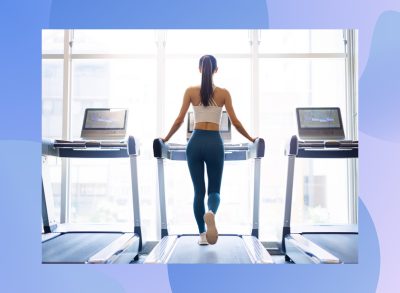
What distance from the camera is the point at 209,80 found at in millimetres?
4117

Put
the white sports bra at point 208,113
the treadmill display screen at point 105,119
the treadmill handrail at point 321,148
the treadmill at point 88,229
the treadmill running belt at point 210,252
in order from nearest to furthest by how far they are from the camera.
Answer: the treadmill running belt at point 210,252 → the white sports bra at point 208,113 → the treadmill at point 88,229 → the treadmill handrail at point 321,148 → the treadmill display screen at point 105,119

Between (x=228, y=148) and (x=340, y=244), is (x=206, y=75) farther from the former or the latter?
(x=340, y=244)

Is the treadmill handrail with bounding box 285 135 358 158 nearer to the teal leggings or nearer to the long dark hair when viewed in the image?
the teal leggings

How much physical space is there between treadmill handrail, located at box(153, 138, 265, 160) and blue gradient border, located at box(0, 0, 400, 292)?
2069mm

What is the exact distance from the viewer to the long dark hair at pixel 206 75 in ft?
13.3

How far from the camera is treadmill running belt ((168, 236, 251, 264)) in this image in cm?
381

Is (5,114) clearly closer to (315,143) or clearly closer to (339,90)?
(315,143)

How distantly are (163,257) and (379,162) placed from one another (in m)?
2.05

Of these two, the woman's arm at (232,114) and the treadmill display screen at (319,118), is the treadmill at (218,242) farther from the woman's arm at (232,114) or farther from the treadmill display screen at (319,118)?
the treadmill display screen at (319,118)

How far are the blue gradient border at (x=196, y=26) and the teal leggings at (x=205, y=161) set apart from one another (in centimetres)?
162

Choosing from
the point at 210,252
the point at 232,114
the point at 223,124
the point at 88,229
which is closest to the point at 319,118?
the point at 223,124

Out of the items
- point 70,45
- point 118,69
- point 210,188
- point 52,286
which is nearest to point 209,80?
point 210,188

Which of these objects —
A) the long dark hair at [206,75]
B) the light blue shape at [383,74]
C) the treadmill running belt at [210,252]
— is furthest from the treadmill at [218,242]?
the light blue shape at [383,74]

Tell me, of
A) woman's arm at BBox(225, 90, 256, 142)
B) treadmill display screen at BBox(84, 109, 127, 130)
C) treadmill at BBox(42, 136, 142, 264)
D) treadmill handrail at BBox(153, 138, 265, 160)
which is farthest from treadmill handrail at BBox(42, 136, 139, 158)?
woman's arm at BBox(225, 90, 256, 142)
